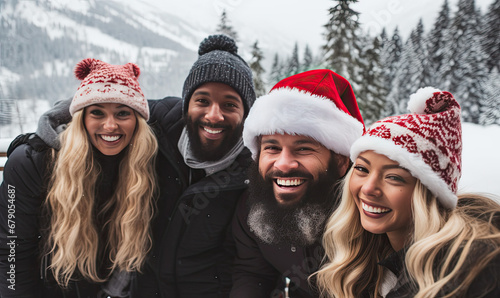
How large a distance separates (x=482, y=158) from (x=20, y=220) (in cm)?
559

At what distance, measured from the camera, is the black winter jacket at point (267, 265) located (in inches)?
76.9

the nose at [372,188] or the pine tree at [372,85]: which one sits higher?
the pine tree at [372,85]

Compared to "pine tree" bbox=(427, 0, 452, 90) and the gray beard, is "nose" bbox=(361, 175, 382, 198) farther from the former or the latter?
"pine tree" bbox=(427, 0, 452, 90)

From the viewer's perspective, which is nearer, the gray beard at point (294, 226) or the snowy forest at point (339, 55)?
the gray beard at point (294, 226)

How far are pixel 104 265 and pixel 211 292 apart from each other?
3.19 ft

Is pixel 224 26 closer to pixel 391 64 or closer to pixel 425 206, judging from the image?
pixel 391 64

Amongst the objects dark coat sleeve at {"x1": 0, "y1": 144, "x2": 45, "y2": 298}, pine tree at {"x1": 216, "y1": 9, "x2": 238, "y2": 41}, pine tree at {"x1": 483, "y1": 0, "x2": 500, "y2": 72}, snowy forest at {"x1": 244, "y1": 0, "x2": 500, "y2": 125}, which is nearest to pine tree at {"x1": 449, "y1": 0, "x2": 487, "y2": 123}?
snowy forest at {"x1": 244, "y1": 0, "x2": 500, "y2": 125}

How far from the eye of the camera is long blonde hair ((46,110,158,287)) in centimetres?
223

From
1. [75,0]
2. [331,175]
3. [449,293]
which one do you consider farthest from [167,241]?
[75,0]

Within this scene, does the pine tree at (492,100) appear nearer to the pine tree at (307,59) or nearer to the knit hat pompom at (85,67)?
the knit hat pompom at (85,67)

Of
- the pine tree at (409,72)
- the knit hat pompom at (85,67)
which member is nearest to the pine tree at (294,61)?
the pine tree at (409,72)

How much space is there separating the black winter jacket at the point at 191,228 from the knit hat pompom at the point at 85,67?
28.8 inches

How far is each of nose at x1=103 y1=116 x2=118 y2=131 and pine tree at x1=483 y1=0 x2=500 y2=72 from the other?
538cm

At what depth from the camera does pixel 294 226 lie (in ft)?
6.32
